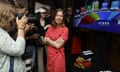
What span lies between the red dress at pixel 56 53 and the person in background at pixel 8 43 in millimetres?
1387

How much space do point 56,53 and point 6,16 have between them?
1533mm

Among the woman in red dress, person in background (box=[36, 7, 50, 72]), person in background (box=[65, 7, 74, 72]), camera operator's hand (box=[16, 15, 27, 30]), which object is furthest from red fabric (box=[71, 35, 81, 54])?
camera operator's hand (box=[16, 15, 27, 30])

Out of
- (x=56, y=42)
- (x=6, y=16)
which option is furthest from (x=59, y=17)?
(x=6, y=16)

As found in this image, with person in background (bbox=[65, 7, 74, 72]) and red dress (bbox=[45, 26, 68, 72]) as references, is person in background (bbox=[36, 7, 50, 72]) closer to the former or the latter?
red dress (bbox=[45, 26, 68, 72])

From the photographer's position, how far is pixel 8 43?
6.86ft

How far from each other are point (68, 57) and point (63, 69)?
44cm

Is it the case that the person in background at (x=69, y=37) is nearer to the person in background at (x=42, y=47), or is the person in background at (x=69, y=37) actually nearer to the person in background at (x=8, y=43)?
the person in background at (x=42, y=47)

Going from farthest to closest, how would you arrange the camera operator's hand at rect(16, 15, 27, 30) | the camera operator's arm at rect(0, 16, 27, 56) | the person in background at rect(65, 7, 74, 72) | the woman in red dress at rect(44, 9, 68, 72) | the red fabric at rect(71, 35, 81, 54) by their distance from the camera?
the red fabric at rect(71, 35, 81, 54) < the person in background at rect(65, 7, 74, 72) < the woman in red dress at rect(44, 9, 68, 72) < the camera operator's hand at rect(16, 15, 27, 30) < the camera operator's arm at rect(0, 16, 27, 56)

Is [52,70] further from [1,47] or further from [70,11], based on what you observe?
[1,47]

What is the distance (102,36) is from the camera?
363cm

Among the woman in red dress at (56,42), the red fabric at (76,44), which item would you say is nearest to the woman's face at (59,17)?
the woman in red dress at (56,42)

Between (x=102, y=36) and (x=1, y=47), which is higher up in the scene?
(x=1, y=47)

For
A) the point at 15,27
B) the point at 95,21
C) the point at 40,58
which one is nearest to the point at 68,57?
the point at 40,58

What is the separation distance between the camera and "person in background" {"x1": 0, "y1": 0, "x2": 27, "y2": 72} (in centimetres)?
209
